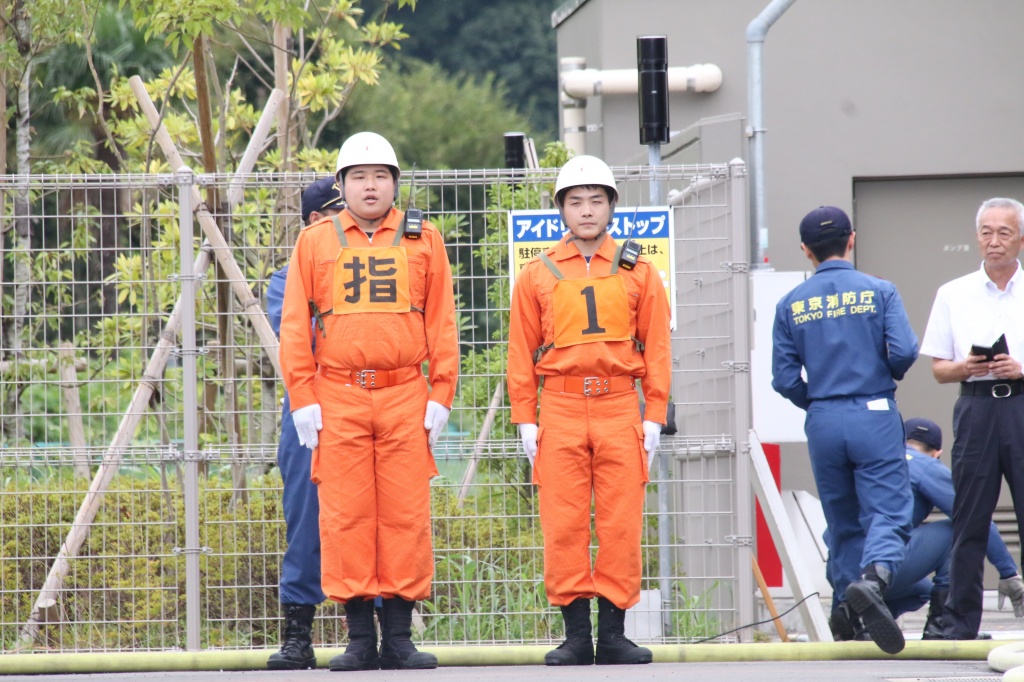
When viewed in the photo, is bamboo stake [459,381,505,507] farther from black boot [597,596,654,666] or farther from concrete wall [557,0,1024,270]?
concrete wall [557,0,1024,270]

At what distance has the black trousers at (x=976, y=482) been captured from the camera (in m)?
6.34

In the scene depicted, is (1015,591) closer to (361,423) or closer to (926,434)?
(926,434)

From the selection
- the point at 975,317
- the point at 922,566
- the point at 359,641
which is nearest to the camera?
the point at 359,641

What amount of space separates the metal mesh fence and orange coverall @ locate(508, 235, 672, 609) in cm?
109

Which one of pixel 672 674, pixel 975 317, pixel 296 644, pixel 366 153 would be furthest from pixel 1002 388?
pixel 296 644

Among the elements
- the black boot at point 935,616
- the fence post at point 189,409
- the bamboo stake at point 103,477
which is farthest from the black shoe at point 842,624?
the bamboo stake at point 103,477

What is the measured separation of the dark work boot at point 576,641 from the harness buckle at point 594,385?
2.98 ft

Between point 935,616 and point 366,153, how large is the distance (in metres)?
3.91

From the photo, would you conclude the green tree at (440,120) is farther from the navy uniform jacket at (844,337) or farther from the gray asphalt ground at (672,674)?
the gray asphalt ground at (672,674)

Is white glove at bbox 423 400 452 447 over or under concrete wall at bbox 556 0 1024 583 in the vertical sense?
under

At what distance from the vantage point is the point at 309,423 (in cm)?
543

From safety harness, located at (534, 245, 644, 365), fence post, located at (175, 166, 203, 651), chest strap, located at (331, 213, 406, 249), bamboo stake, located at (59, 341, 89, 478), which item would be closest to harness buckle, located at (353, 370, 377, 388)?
chest strap, located at (331, 213, 406, 249)

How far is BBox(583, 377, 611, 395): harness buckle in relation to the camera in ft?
18.8

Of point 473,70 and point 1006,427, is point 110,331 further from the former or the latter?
point 473,70
